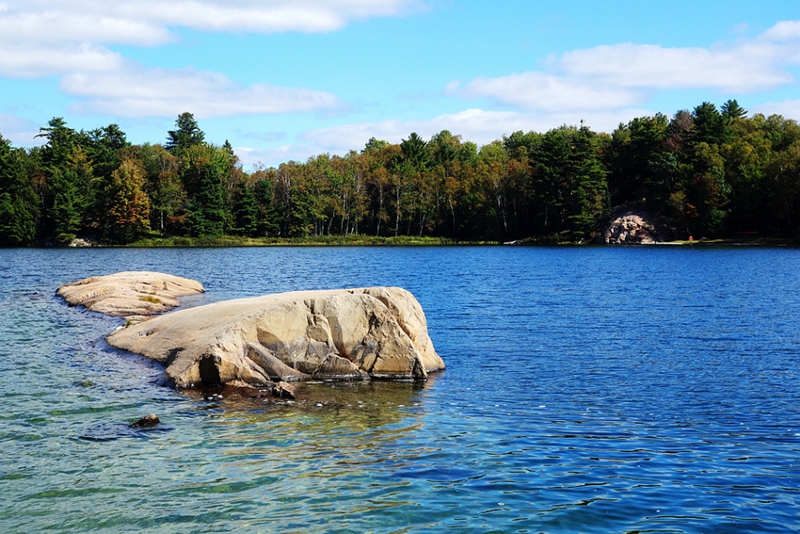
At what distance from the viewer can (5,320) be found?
30.9 m

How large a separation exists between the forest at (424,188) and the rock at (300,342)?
110 metres

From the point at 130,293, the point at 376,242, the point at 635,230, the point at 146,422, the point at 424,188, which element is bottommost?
the point at 146,422

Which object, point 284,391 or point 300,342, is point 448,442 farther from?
point 300,342

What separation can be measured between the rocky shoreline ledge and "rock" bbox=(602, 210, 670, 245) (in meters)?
115

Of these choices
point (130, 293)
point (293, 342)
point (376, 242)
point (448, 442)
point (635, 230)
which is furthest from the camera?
point (376, 242)

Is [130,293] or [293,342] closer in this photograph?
[293,342]

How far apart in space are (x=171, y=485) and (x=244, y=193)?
5133 inches

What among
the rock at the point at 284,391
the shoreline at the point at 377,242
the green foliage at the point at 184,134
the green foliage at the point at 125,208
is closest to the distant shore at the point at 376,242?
the shoreline at the point at 377,242

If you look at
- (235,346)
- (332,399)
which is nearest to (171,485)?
(332,399)

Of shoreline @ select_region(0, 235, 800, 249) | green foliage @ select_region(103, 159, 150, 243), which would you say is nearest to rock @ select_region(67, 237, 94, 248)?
shoreline @ select_region(0, 235, 800, 249)

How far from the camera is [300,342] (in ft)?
66.1

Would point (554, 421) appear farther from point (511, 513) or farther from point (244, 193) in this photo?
point (244, 193)

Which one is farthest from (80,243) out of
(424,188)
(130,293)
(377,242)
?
(130,293)

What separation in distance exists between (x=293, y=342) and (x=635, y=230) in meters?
119
